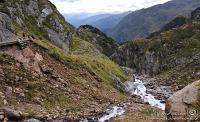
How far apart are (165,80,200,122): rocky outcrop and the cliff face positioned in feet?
190

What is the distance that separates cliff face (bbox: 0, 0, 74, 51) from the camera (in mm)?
97625

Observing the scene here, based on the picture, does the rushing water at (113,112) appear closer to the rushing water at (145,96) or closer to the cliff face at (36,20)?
the rushing water at (145,96)

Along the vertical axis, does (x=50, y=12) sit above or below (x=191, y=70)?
above

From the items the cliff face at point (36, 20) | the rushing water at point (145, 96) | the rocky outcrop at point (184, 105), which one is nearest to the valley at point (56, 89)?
the rocky outcrop at point (184, 105)

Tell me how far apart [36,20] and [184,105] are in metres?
83.4

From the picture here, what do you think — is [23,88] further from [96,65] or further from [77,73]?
[96,65]

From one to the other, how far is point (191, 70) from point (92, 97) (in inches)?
3421

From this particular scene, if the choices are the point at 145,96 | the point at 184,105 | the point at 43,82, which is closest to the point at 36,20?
the point at 145,96

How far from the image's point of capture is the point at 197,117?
118ft

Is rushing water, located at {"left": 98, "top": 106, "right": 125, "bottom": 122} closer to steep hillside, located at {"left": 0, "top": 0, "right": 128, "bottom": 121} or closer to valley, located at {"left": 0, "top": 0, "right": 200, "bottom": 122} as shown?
valley, located at {"left": 0, "top": 0, "right": 200, "bottom": 122}

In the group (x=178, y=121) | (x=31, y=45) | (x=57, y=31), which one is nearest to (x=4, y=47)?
(x=31, y=45)

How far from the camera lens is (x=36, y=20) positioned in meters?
115

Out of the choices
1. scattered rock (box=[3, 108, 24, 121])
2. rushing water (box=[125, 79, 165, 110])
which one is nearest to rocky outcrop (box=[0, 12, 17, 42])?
scattered rock (box=[3, 108, 24, 121])

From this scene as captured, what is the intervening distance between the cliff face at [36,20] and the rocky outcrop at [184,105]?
5792 cm
